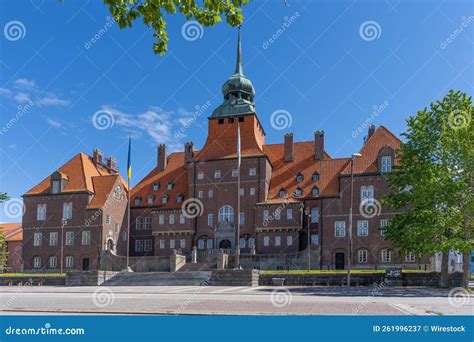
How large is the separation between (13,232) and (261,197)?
4191 cm

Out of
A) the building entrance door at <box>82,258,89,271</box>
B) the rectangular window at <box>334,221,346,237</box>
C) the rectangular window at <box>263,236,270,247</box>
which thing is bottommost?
the building entrance door at <box>82,258,89,271</box>

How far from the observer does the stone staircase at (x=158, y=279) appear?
43656 mm

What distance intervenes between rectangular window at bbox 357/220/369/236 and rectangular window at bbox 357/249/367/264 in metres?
1.86

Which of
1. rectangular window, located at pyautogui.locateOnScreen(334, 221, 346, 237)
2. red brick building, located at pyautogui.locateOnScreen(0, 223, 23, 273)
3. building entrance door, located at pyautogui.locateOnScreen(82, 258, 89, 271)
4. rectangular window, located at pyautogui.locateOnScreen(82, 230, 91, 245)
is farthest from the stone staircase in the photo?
red brick building, located at pyautogui.locateOnScreen(0, 223, 23, 273)

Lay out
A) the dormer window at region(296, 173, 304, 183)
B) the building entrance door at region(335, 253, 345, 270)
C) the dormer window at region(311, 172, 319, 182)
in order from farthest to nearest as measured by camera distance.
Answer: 1. the dormer window at region(296, 173, 304, 183)
2. the dormer window at region(311, 172, 319, 182)
3. the building entrance door at region(335, 253, 345, 270)

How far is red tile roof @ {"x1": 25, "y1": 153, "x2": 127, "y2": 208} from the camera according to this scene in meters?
66.4

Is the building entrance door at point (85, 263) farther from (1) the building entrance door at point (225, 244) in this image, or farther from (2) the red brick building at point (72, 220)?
(1) the building entrance door at point (225, 244)

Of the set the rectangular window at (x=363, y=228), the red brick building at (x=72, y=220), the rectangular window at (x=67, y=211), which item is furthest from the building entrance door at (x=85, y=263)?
the rectangular window at (x=363, y=228)

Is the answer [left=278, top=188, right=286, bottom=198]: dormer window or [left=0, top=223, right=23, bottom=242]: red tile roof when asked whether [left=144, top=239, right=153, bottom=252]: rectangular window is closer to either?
[left=278, top=188, right=286, bottom=198]: dormer window

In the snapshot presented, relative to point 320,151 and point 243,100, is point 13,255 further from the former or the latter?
point 320,151

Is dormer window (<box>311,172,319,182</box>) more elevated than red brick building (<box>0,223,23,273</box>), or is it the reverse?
dormer window (<box>311,172,319,182</box>)

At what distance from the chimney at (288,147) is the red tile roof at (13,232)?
132ft

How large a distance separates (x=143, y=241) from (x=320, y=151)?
26.2 meters

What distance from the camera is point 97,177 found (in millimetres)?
68875
